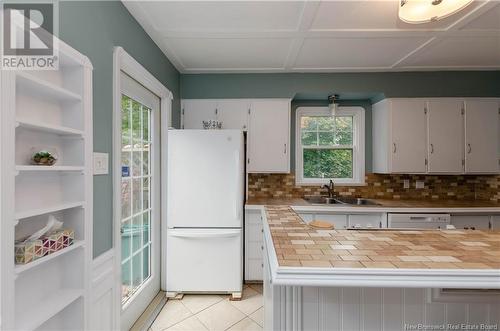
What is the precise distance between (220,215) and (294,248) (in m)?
1.52

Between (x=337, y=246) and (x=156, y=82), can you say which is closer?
(x=337, y=246)

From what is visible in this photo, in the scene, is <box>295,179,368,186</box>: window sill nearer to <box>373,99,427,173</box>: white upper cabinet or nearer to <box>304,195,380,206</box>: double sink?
<box>304,195,380,206</box>: double sink

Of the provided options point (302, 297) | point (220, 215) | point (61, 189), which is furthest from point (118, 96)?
point (302, 297)

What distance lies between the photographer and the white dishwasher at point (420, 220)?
2648 millimetres

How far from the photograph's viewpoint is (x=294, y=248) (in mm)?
1061

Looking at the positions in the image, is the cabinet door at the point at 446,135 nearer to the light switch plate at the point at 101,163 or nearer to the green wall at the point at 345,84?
the green wall at the point at 345,84

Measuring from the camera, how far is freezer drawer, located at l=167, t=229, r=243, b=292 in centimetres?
251

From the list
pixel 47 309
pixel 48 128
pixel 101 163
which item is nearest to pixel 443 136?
pixel 101 163

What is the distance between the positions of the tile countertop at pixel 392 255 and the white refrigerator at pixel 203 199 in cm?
118

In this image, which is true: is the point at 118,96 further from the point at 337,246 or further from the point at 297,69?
the point at 297,69

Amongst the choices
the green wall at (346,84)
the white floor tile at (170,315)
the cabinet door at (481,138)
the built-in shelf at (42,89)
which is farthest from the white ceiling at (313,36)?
the white floor tile at (170,315)

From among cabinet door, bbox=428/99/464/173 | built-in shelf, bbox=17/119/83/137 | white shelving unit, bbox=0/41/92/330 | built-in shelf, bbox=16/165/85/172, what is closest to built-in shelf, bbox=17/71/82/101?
white shelving unit, bbox=0/41/92/330

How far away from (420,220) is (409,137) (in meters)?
0.92

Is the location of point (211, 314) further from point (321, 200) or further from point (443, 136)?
point (443, 136)
